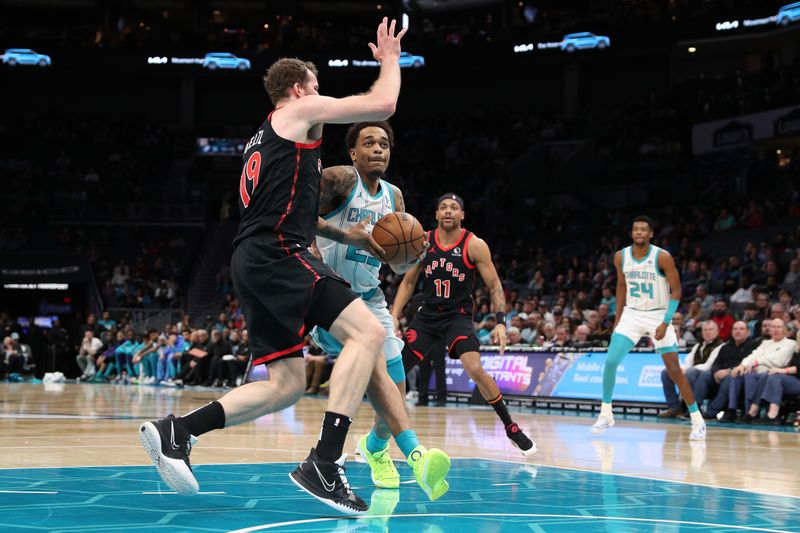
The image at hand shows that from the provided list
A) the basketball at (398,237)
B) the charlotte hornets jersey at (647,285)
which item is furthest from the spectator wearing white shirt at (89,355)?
the basketball at (398,237)

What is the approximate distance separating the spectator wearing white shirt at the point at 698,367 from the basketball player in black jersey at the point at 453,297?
607cm

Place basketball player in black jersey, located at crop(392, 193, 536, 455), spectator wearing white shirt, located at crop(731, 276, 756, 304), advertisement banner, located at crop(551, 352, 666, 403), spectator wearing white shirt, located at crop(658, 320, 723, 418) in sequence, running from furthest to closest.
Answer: spectator wearing white shirt, located at crop(731, 276, 756, 304)
advertisement banner, located at crop(551, 352, 666, 403)
spectator wearing white shirt, located at crop(658, 320, 723, 418)
basketball player in black jersey, located at crop(392, 193, 536, 455)

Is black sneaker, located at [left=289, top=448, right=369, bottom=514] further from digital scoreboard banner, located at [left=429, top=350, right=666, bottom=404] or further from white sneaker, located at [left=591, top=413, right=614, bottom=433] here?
digital scoreboard banner, located at [left=429, top=350, right=666, bottom=404]

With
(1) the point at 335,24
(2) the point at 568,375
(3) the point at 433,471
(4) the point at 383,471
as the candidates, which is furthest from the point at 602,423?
(1) the point at 335,24

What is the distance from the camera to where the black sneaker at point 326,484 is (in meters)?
4.66

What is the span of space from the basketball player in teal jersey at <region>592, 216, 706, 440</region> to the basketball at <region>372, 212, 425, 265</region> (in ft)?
18.5

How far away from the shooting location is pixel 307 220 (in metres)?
5.13

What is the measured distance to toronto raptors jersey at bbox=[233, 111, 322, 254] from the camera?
5.03m

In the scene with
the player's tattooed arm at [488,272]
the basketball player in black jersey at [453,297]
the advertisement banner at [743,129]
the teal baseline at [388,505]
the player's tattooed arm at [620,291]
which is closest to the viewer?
the teal baseline at [388,505]

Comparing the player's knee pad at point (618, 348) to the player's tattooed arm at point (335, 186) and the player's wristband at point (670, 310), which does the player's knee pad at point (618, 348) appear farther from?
the player's tattooed arm at point (335, 186)

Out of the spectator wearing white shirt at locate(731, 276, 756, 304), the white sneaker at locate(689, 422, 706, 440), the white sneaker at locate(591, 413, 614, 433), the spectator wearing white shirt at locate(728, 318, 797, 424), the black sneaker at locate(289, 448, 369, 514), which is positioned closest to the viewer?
the black sneaker at locate(289, 448, 369, 514)

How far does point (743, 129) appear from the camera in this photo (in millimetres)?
31312

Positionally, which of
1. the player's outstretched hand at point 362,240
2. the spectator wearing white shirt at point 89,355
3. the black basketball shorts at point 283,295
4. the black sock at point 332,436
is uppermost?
the player's outstretched hand at point 362,240

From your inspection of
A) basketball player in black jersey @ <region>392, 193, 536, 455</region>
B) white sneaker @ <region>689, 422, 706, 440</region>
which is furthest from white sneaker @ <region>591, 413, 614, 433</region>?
basketball player in black jersey @ <region>392, 193, 536, 455</region>
